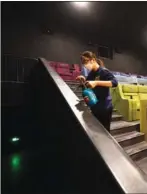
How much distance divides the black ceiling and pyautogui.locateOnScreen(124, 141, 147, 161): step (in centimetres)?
439

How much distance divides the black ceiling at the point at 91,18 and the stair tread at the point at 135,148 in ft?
14.3

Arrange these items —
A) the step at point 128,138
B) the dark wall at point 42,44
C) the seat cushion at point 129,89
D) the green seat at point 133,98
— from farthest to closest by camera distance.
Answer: the dark wall at point 42,44 → the seat cushion at point 129,89 → the green seat at point 133,98 → the step at point 128,138

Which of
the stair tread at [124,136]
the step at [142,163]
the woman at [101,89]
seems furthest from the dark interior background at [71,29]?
the step at [142,163]

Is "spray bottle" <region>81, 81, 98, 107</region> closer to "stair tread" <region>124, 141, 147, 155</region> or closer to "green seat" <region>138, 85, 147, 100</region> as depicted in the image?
"stair tread" <region>124, 141, 147, 155</region>

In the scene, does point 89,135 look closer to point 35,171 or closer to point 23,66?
point 35,171

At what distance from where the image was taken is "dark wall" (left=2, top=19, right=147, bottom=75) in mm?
5715

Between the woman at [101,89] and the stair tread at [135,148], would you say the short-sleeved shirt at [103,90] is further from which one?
the stair tread at [135,148]

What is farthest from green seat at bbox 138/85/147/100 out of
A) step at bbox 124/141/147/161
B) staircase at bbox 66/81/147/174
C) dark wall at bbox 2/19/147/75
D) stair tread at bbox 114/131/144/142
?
dark wall at bbox 2/19/147/75

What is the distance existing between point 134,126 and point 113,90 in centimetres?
134

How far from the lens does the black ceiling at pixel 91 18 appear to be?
600 cm

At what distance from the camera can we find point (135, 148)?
10.3ft

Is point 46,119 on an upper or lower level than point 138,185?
upper

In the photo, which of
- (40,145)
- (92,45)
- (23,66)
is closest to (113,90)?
(23,66)

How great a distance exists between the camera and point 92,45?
25.8ft
